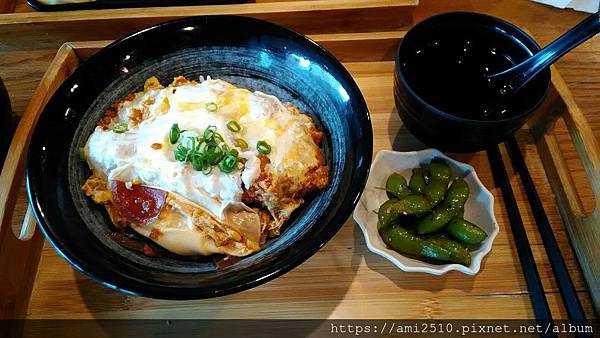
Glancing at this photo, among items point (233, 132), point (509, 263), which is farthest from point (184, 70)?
point (509, 263)

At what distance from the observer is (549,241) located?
1.49m

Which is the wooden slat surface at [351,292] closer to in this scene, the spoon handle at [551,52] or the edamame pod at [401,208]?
the edamame pod at [401,208]

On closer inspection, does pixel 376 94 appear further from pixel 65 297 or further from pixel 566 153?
pixel 65 297

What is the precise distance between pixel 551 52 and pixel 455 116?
34 centimetres

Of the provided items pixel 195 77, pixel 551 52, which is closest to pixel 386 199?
pixel 551 52

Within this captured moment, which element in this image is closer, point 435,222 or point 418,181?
point 435,222

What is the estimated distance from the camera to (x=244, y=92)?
1564 mm

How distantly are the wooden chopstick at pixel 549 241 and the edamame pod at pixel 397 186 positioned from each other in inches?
16.0

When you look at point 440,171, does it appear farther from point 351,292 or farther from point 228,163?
point 228,163

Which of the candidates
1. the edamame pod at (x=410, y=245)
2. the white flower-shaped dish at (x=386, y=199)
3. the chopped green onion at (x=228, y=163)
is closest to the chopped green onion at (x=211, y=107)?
the chopped green onion at (x=228, y=163)

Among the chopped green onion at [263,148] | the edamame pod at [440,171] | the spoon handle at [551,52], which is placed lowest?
the edamame pod at [440,171]

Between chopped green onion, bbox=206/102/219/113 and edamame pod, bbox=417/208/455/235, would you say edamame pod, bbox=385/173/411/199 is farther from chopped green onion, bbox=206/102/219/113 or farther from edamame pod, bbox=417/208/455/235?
chopped green onion, bbox=206/102/219/113

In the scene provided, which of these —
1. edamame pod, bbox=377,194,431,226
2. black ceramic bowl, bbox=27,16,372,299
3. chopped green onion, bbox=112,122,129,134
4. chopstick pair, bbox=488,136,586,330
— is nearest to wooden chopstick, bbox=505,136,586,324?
chopstick pair, bbox=488,136,586,330

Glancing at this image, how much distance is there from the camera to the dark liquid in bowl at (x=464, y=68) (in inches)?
63.2
